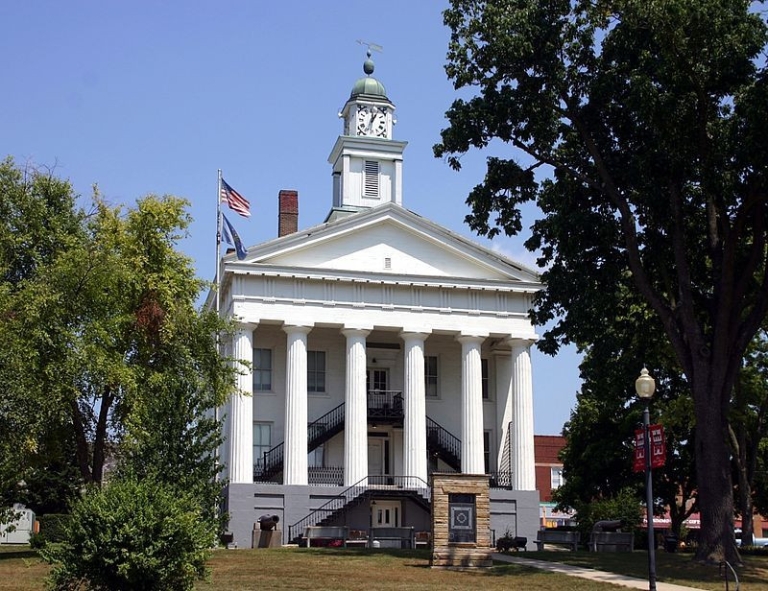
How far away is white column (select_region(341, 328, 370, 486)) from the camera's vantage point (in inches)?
1969

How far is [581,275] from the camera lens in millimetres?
33125

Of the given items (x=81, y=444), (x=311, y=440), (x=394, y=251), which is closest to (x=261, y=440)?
(x=311, y=440)

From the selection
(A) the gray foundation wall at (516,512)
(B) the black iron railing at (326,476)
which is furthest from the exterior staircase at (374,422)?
(A) the gray foundation wall at (516,512)

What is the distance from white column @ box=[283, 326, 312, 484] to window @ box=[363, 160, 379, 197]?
11399 millimetres

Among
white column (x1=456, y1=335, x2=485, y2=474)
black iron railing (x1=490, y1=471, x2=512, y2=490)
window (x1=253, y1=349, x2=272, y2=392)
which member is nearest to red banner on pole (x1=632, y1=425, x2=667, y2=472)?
white column (x1=456, y1=335, x2=485, y2=474)

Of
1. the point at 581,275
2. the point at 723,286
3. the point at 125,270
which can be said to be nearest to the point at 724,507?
the point at 723,286

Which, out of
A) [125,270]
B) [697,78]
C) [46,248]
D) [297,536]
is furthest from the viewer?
[297,536]

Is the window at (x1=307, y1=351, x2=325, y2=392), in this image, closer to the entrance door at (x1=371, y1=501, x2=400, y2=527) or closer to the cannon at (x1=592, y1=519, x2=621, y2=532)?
the entrance door at (x1=371, y1=501, x2=400, y2=527)

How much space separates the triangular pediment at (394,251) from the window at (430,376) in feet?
16.2

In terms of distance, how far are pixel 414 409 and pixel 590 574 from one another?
22.8m

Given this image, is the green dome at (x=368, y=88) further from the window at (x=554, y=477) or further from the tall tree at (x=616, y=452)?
the window at (x=554, y=477)

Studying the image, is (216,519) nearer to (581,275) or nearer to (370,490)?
(581,275)

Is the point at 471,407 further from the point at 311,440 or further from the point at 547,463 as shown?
the point at 547,463

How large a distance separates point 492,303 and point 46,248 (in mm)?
20823
